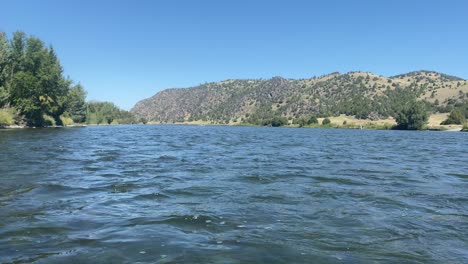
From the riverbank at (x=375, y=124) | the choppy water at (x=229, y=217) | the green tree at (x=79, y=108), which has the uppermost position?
the green tree at (x=79, y=108)

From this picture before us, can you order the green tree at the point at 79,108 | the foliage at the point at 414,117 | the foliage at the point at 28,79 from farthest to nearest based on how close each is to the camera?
the green tree at the point at 79,108, the foliage at the point at 414,117, the foliage at the point at 28,79

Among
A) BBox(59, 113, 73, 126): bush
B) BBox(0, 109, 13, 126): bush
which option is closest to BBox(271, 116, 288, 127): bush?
BBox(59, 113, 73, 126): bush

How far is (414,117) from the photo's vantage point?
12112 cm

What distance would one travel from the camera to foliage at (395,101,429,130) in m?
120

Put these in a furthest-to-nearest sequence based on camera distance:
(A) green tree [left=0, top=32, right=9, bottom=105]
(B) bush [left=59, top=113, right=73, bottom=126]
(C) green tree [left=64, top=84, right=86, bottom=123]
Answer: (C) green tree [left=64, top=84, right=86, bottom=123]
(B) bush [left=59, top=113, right=73, bottom=126]
(A) green tree [left=0, top=32, right=9, bottom=105]

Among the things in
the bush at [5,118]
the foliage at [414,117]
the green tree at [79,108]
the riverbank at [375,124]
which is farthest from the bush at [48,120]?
the foliage at [414,117]

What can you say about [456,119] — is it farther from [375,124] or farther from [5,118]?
[5,118]

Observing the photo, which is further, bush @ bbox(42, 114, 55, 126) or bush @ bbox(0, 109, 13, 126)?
bush @ bbox(42, 114, 55, 126)

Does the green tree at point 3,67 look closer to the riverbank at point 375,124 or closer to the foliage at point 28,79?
the foliage at point 28,79

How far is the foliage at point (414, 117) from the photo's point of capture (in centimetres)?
12019

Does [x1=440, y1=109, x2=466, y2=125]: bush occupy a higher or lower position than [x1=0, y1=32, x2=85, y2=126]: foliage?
lower

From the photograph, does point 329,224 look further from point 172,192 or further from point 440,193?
point 440,193

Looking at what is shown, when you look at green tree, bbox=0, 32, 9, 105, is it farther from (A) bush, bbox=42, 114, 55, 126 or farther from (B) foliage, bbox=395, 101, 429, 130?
(B) foliage, bbox=395, 101, 429, 130

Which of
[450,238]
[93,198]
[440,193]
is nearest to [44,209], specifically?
[93,198]
